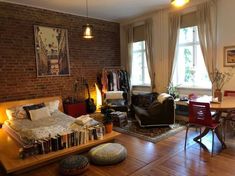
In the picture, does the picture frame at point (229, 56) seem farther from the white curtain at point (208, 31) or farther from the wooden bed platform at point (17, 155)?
the wooden bed platform at point (17, 155)

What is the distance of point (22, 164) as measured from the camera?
2.73 metres

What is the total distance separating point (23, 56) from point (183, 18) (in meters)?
4.26

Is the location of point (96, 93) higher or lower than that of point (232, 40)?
lower

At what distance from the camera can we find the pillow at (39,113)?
442 cm

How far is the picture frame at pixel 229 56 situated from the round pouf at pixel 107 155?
3.18 meters

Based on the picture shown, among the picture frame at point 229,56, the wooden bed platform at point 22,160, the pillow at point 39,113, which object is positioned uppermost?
the picture frame at point 229,56

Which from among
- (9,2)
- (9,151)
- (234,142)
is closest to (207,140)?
(234,142)

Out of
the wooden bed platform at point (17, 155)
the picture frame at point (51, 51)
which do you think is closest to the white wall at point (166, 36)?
the picture frame at point (51, 51)

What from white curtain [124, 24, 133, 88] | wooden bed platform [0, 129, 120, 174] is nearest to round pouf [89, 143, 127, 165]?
wooden bed platform [0, 129, 120, 174]

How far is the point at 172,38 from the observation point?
541 cm

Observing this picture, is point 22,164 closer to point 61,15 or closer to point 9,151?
point 9,151

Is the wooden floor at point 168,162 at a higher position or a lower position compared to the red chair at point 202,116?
lower

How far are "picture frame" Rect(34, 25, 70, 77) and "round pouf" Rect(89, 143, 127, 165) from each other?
3.15m

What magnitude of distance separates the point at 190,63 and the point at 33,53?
165 inches
